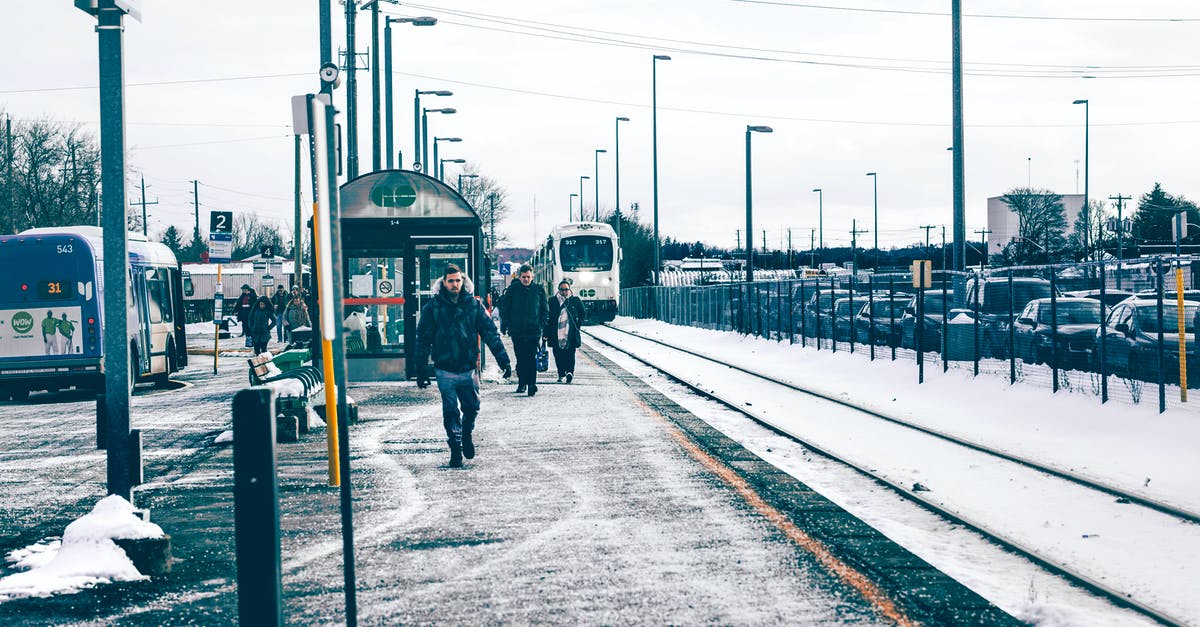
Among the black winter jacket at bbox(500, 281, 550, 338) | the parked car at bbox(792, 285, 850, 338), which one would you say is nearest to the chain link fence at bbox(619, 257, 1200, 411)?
the parked car at bbox(792, 285, 850, 338)

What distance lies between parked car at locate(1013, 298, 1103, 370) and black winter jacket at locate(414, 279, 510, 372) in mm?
9332

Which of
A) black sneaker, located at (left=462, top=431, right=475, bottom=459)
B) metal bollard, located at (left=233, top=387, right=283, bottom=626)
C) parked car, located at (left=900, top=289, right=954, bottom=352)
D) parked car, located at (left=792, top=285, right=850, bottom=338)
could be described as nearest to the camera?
metal bollard, located at (left=233, top=387, right=283, bottom=626)

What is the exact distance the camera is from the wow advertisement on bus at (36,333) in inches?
762

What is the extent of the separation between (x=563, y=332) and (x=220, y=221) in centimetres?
1435

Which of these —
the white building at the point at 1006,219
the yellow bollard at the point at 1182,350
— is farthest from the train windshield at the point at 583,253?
the white building at the point at 1006,219

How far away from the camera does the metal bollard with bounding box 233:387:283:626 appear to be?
5020 millimetres

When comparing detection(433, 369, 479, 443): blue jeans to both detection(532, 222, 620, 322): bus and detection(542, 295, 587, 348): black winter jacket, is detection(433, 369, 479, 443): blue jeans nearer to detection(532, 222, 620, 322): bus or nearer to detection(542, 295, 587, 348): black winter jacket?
detection(542, 295, 587, 348): black winter jacket

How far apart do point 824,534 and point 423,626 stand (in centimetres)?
294

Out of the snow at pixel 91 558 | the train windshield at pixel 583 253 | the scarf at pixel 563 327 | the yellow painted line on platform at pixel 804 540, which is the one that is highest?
the train windshield at pixel 583 253

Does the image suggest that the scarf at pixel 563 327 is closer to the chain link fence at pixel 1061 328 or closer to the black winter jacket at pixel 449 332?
the chain link fence at pixel 1061 328

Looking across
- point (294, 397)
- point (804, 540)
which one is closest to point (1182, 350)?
Result: point (804, 540)

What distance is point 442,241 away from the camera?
825 inches

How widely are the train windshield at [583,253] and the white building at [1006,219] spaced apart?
6573cm

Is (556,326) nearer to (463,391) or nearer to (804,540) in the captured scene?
(463,391)
